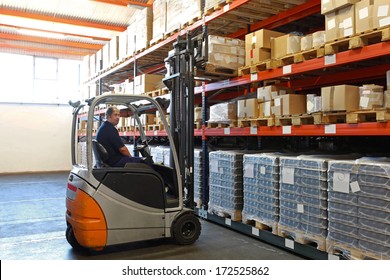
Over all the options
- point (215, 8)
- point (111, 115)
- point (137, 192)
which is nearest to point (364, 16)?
→ point (215, 8)

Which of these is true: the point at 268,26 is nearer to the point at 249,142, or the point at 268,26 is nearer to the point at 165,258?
the point at 249,142

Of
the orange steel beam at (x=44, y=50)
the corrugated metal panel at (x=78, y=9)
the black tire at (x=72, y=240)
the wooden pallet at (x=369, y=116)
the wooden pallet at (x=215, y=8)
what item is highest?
the corrugated metal panel at (x=78, y=9)

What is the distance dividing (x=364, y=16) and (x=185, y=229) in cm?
350

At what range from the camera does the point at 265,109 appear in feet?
17.5

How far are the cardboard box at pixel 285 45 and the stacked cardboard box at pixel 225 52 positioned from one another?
0.75 meters

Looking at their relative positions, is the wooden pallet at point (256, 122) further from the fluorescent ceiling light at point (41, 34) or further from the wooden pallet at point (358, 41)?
the fluorescent ceiling light at point (41, 34)

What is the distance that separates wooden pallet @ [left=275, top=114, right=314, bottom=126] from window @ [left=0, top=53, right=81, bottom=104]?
13.9 metres

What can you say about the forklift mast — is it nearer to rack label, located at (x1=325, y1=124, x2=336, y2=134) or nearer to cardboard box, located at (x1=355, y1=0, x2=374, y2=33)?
rack label, located at (x1=325, y1=124, x2=336, y2=134)

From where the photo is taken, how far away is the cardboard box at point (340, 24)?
4.15m

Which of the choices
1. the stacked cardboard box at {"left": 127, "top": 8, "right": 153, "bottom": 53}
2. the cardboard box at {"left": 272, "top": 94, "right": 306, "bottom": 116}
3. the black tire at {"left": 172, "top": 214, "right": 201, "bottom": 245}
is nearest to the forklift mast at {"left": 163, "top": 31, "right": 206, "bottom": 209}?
the black tire at {"left": 172, "top": 214, "right": 201, "bottom": 245}

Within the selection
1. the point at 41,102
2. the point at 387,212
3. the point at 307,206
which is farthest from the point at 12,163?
the point at 387,212

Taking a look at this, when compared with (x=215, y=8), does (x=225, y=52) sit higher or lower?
lower

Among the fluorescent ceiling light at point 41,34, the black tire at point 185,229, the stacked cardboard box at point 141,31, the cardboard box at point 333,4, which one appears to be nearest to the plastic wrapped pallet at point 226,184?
the black tire at point 185,229

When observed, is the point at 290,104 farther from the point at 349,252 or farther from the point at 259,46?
the point at 349,252
